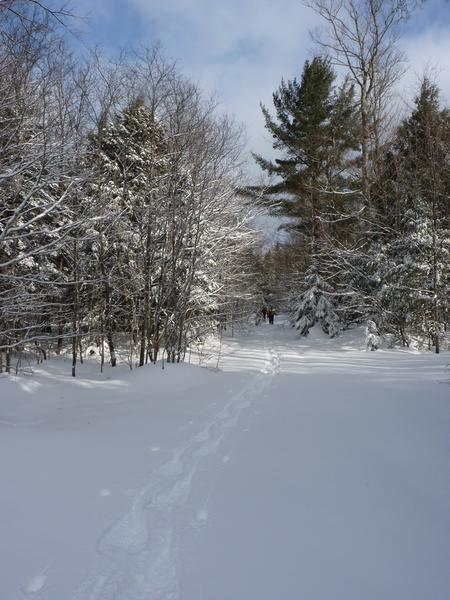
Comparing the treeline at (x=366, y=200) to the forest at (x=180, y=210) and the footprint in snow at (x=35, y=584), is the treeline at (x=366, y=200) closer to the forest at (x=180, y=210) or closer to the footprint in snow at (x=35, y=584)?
the forest at (x=180, y=210)

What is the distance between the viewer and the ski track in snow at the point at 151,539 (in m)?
→ 1.78

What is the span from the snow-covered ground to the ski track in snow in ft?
0.03

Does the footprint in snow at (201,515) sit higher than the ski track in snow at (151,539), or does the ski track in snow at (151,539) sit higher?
the ski track in snow at (151,539)

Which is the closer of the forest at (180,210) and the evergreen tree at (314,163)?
the forest at (180,210)

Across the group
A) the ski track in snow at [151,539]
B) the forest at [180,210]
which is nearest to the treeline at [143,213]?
the forest at [180,210]

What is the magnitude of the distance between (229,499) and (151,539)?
68 centimetres

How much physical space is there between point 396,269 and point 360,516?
11334 millimetres

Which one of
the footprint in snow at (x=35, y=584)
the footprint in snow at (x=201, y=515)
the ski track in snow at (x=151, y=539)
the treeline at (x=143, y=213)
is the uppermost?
the treeline at (x=143, y=213)

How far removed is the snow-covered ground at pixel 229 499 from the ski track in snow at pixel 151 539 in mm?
10

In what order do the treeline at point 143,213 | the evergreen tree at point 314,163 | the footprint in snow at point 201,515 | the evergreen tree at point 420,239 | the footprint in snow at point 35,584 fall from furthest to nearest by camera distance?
the evergreen tree at point 314,163, the evergreen tree at point 420,239, the treeline at point 143,213, the footprint in snow at point 201,515, the footprint in snow at point 35,584

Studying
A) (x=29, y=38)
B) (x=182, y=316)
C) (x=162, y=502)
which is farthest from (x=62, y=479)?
(x=182, y=316)

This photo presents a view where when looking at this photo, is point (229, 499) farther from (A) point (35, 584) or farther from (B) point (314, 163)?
(B) point (314, 163)

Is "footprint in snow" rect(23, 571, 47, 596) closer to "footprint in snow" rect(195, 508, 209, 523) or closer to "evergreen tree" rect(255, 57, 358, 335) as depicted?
"footprint in snow" rect(195, 508, 209, 523)

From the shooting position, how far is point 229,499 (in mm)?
2623
